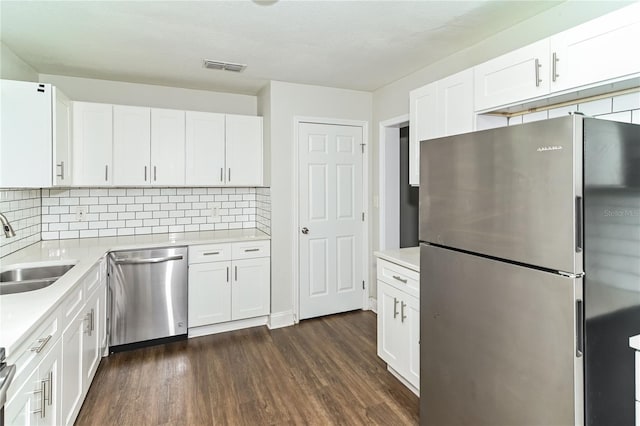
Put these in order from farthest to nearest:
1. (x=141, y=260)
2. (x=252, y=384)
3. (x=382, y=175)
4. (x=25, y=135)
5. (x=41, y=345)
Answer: (x=382, y=175) → (x=141, y=260) → (x=252, y=384) → (x=25, y=135) → (x=41, y=345)

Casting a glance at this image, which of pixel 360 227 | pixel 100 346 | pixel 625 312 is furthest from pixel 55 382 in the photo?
pixel 360 227

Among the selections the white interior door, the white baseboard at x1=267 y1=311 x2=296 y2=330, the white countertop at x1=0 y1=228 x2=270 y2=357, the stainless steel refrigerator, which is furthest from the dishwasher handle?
the stainless steel refrigerator

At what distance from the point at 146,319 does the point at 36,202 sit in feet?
4.69

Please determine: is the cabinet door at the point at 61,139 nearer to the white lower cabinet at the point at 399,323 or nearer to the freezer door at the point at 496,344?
the white lower cabinet at the point at 399,323

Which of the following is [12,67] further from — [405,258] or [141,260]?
[405,258]

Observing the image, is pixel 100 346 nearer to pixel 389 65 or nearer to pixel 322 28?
pixel 322 28

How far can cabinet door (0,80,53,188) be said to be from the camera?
2.31m

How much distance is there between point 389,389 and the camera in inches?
95.5

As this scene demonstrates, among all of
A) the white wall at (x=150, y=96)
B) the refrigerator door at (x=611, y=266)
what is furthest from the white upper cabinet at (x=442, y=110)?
the white wall at (x=150, y=96)

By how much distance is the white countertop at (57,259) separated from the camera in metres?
1.35

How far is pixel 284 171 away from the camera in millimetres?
3566

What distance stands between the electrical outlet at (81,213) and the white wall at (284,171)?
1779mm

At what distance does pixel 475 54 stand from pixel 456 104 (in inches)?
23.6

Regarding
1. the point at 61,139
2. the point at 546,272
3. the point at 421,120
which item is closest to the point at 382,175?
the point at 421,120
